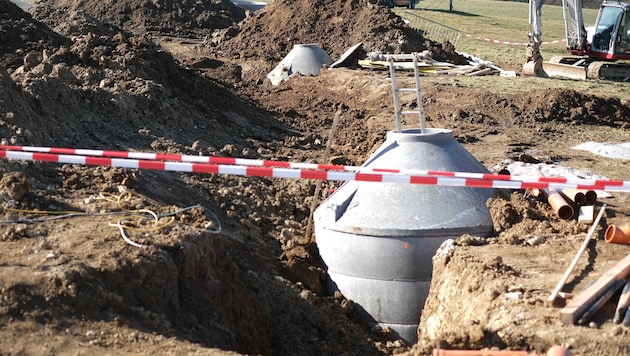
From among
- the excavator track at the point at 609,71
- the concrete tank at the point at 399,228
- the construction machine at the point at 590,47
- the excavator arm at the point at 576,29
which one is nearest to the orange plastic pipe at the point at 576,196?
the concrete tank at the point at 399,228

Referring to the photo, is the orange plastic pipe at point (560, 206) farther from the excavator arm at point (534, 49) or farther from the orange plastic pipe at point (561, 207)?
the excavator arm at point (534, 49)

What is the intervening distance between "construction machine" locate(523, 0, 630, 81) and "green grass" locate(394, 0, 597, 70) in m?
1.79

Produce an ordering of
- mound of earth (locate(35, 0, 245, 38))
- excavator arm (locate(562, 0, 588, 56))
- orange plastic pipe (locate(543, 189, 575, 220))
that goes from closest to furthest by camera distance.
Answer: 1. orange plastic pipe (locate(543, 189, 575, 220))
2. excavator arm (locate(562, 0, 588, 56))
3. mound of earth (locate(35, 0, 245, 38))

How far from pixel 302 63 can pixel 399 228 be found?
14.2 meters

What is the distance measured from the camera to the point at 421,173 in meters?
8.95

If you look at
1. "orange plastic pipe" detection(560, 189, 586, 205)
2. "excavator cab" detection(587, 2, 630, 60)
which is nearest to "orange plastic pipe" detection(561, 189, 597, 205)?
"orange plastic pipe" detection(560, 189, 586, 205)

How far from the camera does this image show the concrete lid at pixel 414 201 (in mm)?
8828

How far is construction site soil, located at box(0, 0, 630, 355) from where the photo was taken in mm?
6457

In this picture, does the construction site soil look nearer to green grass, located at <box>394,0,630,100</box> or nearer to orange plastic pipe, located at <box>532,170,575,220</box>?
orange plastic pipe, located at <box>532,170,575,220</box>

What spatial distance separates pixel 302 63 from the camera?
2253 centimetres

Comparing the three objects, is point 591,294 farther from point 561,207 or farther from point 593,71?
point 593,71

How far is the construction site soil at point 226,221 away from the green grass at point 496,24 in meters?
9.57

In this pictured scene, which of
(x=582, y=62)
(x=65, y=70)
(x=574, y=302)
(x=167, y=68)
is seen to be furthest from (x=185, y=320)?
(x=582, y=62)

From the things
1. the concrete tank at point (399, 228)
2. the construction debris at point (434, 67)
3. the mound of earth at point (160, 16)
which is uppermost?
the concrete tank at point (399, 228)
